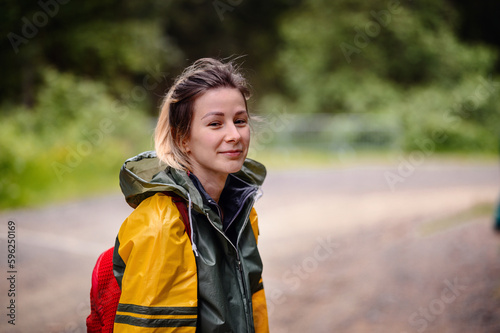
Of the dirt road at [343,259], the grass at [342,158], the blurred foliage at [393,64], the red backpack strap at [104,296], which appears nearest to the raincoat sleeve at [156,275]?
the red backpack strap at [104,296]

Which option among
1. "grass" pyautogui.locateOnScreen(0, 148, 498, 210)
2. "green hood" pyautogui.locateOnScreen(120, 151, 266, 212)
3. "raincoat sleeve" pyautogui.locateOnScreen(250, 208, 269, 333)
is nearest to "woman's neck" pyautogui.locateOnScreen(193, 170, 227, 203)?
"green hood" pyautogui.locateOnScreen(120, 151, 266, 212)

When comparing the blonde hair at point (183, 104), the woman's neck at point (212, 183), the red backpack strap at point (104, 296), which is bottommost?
the red backpack strap at point (104, 296)

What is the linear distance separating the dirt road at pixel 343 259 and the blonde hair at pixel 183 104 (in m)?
2.54

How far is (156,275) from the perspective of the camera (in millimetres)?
1486

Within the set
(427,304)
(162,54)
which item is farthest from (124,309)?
(162,54)

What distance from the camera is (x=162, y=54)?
18250mm

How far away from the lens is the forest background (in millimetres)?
9820

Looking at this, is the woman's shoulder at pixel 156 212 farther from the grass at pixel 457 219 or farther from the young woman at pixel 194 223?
the grass at pixel 457 219

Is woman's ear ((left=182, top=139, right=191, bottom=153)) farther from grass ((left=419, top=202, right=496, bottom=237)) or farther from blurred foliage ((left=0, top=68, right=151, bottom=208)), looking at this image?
blurred foliage ((left=0, top=68, right=151, bottom=208))

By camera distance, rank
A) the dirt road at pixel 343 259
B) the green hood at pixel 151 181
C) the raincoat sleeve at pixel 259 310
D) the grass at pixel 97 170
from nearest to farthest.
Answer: the green hood at pixel 151 181
the raincoat sleeve at pixel 259 310
the dirt road at pixel 343 259
the grass at pixel 97 170

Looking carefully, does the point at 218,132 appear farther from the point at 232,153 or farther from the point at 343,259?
the point at 343,259

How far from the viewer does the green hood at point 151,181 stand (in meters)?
1.61

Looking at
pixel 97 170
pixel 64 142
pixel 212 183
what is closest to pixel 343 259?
pixel 212 183

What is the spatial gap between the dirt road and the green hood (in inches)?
101
